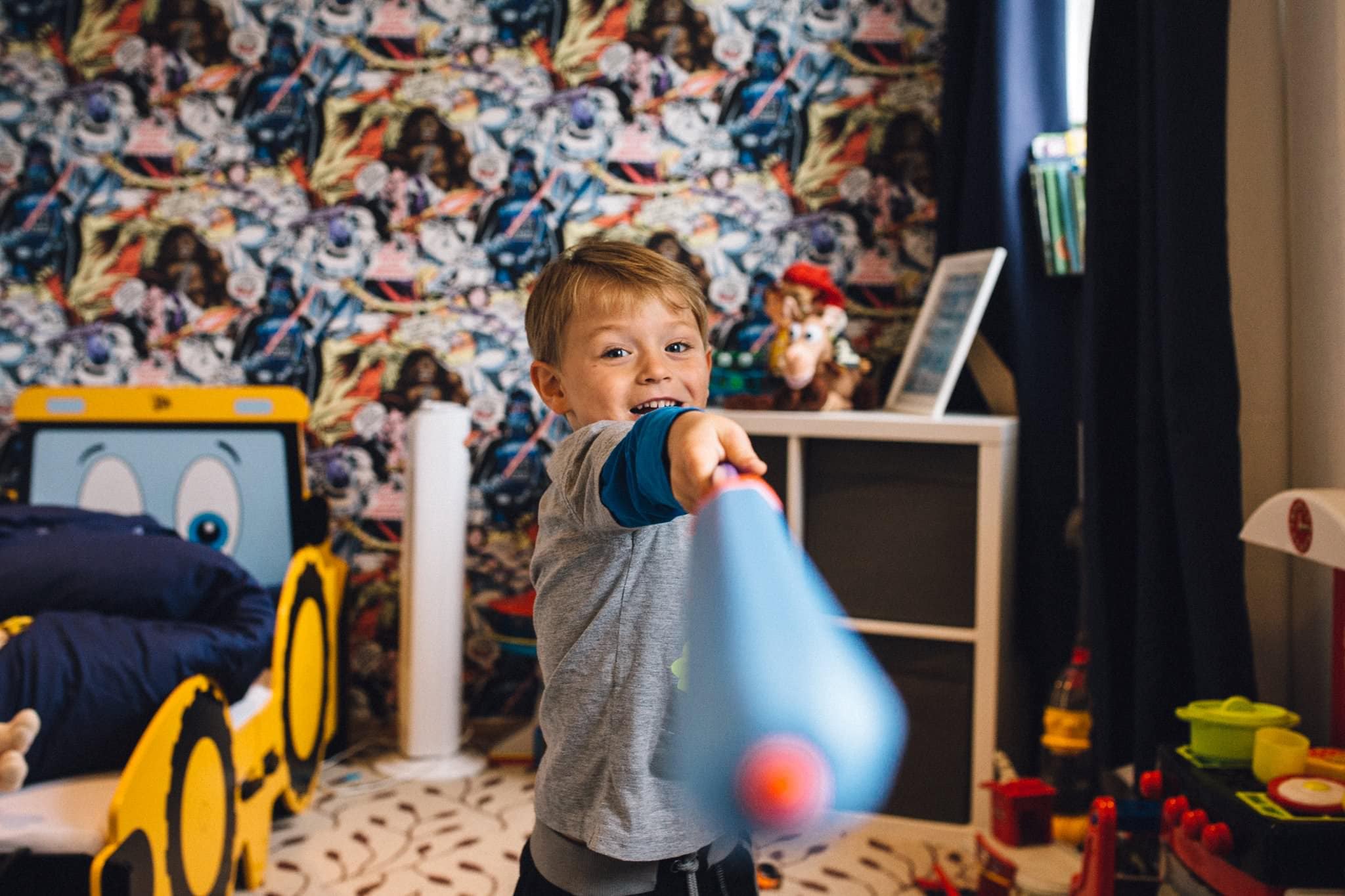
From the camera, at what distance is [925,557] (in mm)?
2174

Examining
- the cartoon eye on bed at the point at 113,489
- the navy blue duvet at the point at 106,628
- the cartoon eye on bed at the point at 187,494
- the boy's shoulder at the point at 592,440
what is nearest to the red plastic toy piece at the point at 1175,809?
the boy's shoulder at the point at 592,440

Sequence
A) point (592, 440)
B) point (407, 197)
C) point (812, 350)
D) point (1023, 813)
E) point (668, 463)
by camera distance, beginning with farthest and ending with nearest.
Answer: point (407, 197) < point (812, 350) < point (1023, 813) < point (592, 440) < point (668, 463)

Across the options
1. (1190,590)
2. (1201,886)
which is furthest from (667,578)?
(1190,590)

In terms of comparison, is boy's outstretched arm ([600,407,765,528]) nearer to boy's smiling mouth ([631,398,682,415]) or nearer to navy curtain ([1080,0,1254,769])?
boy's smiling mouth ([631,398,682,415])

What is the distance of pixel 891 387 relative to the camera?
8.39 ft

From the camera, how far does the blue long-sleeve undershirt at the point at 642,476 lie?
58 cm

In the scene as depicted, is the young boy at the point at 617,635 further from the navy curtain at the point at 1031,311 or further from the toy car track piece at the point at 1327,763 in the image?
the navy curtain at the point at 1031,311

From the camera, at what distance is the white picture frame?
7.22ft

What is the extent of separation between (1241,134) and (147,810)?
180cm

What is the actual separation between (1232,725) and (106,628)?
1536 mm

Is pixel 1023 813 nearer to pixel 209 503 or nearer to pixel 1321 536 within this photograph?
pixel 1321 536

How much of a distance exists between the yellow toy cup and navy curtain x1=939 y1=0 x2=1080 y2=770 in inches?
41.5

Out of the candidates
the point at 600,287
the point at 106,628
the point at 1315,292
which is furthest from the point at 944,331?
the point at 106,628

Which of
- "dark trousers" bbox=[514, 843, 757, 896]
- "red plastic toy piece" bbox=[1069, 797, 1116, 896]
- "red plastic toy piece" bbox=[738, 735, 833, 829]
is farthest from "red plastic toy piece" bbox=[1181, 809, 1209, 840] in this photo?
"red plastic toy piece" bbox=[738, 735, 833, 829]
